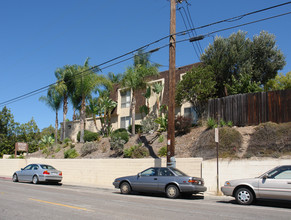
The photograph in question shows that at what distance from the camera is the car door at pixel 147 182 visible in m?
13.2

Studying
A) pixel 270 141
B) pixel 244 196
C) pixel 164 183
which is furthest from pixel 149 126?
pixel 244 196

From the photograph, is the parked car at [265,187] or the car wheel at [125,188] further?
the car wheel at [125,188]

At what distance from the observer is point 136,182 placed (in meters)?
13.8

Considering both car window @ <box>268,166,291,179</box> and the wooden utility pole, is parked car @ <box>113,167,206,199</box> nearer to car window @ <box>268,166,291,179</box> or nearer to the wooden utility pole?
the wooden utility pole

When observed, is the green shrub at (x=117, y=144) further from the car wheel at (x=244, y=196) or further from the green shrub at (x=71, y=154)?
the car wheel at (x=244, y=196)

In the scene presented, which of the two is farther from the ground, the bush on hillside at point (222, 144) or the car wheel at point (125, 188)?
the bush on hillside at point (222, 144)

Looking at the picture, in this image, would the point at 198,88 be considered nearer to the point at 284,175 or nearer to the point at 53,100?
the point at 284,175

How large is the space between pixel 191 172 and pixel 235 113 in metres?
6.74

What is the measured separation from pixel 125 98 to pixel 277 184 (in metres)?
25.7

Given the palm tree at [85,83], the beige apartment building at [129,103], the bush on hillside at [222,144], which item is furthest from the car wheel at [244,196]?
the palm tree at [85,83]

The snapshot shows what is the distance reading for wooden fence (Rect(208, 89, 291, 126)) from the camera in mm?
18328

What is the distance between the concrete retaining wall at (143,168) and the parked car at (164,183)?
2239 millimetres

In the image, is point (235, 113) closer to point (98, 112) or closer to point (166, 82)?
point (166, 82)

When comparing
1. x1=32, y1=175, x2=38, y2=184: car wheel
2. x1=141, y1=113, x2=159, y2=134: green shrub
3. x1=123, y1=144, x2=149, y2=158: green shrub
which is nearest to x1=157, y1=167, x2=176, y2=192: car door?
x1=123, y1=144, x2=149, y2=158: green shrub
